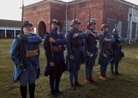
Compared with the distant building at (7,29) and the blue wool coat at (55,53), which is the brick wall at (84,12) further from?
the distant building at (7,29)

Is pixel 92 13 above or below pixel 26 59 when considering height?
above

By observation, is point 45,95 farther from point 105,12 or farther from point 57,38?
point 105,12

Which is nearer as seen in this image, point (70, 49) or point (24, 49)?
point (24, 49)

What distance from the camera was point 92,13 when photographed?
14586 mm

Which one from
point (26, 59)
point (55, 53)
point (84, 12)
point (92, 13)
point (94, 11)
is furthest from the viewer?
point (84, 12)

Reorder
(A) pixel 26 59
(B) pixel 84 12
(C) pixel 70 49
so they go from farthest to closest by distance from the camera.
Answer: (B) pixel 84 12 → (C) pixel 70 49 → (A) pixel 26 59

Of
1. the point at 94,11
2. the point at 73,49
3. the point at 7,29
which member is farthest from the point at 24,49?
the point at 7,29

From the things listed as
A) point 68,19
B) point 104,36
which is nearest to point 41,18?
point 68,19

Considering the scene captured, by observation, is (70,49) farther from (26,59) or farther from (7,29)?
(7,29)

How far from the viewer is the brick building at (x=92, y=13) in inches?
556

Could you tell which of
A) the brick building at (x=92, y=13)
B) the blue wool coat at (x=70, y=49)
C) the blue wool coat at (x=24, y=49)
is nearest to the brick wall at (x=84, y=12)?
the brick building at (x=92, y=13)

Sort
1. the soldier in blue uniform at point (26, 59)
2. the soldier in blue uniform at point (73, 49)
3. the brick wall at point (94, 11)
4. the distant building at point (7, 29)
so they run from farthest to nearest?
the distant building at point (7, 29) → the brick wall at point (94, 11) → the soldier in blue uniform at point (73, 49) → the soldier in blue uniform at point (26, 59)

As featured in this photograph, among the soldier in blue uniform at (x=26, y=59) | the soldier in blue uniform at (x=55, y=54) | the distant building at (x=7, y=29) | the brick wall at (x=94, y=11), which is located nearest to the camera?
the soldier in blue uniform at (x=26, y=59)

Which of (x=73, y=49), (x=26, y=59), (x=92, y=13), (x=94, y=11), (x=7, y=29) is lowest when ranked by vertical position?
(x=26, y=59)
